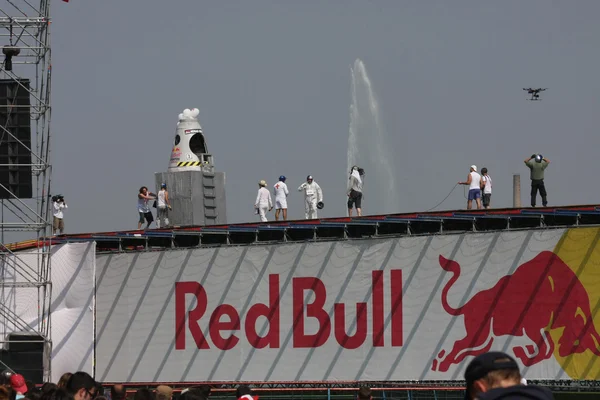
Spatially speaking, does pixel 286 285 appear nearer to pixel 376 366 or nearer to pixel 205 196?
pixel 376 366

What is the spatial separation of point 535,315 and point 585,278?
1845mm

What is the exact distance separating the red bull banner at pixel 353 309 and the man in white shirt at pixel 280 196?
408 centimetres

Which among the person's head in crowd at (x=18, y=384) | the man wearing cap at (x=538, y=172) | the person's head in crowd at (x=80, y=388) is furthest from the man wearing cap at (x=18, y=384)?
the man wearing cap at (x=538, y=172)

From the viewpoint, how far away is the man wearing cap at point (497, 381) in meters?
5.67

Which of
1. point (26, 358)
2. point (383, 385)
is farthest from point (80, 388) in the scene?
point (26, 358)

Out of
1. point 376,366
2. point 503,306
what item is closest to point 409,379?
point 376,366

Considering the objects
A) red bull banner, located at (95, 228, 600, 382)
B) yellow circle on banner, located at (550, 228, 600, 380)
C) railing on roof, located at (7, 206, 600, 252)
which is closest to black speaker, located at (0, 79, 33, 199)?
railing on roof, located at (7, 206, 600, 252)

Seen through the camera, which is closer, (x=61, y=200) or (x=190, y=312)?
(x=190, y=312)

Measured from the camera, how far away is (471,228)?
118 feet

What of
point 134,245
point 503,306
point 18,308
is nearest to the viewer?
point 503,306

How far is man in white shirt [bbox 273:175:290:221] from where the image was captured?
42.8 m

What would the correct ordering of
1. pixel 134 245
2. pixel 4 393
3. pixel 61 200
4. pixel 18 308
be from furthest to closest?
pixel 61 200 < pixel 134 245 < pixel 18 308 < pixel 4 393

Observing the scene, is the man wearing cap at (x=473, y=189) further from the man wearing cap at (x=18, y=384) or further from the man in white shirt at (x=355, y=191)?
the man wearing cap at (x=18, y=384)

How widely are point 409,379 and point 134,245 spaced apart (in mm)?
11402
